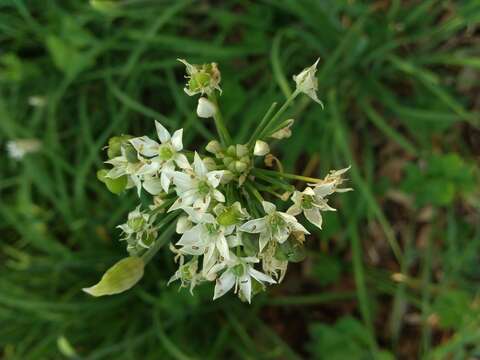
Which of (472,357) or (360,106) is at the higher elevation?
(360,106)

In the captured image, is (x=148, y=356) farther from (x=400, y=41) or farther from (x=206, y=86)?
(x=400, y=41)

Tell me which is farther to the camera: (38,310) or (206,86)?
(38,310)

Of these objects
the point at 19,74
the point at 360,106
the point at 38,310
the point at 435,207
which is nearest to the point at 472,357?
the point at 435,207

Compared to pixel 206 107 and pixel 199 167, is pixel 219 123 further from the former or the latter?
pixel 199 167

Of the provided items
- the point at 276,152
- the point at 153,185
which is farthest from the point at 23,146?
the point at 153,185

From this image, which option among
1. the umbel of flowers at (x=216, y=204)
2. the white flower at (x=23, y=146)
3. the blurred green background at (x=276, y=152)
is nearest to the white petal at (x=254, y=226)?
the umbel of flowers at (x=216, y=204)

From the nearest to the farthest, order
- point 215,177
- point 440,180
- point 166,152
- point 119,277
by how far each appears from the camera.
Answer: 1. point 215,177
2. point 166,152
3. point 119,277
4. point 440,180
